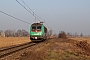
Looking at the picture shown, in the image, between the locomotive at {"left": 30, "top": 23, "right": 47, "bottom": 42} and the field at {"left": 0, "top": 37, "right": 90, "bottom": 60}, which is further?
the locomotive at {"left": 30, "top": 23, "right": 47, "bottom": 42}

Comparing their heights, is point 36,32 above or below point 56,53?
above

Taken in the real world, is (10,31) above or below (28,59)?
above

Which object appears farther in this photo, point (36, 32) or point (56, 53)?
point (36, 32)

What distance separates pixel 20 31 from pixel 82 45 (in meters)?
177

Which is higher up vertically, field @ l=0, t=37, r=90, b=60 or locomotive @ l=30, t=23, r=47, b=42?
locomotive @ l=30, t=23, r=47, b=42

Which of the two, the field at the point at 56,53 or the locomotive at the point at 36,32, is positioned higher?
the locomotive at the point at 36,32

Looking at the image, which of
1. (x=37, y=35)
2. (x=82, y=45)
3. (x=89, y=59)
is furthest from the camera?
(x=37, y=35)

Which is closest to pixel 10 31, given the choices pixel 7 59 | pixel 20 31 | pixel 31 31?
pixel 20 31

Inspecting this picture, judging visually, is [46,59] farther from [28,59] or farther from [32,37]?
[32,37]

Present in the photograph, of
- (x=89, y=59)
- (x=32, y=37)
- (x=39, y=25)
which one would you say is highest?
(x=39, y=25)

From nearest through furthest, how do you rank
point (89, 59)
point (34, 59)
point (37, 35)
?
1. point (34, 59)
2. point (89, 59)
3. point (37, 35)

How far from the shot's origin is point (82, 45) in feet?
83.6

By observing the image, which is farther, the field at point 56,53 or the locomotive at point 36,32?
the locomotive at point 36,32

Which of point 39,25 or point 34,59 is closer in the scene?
point 34,59
